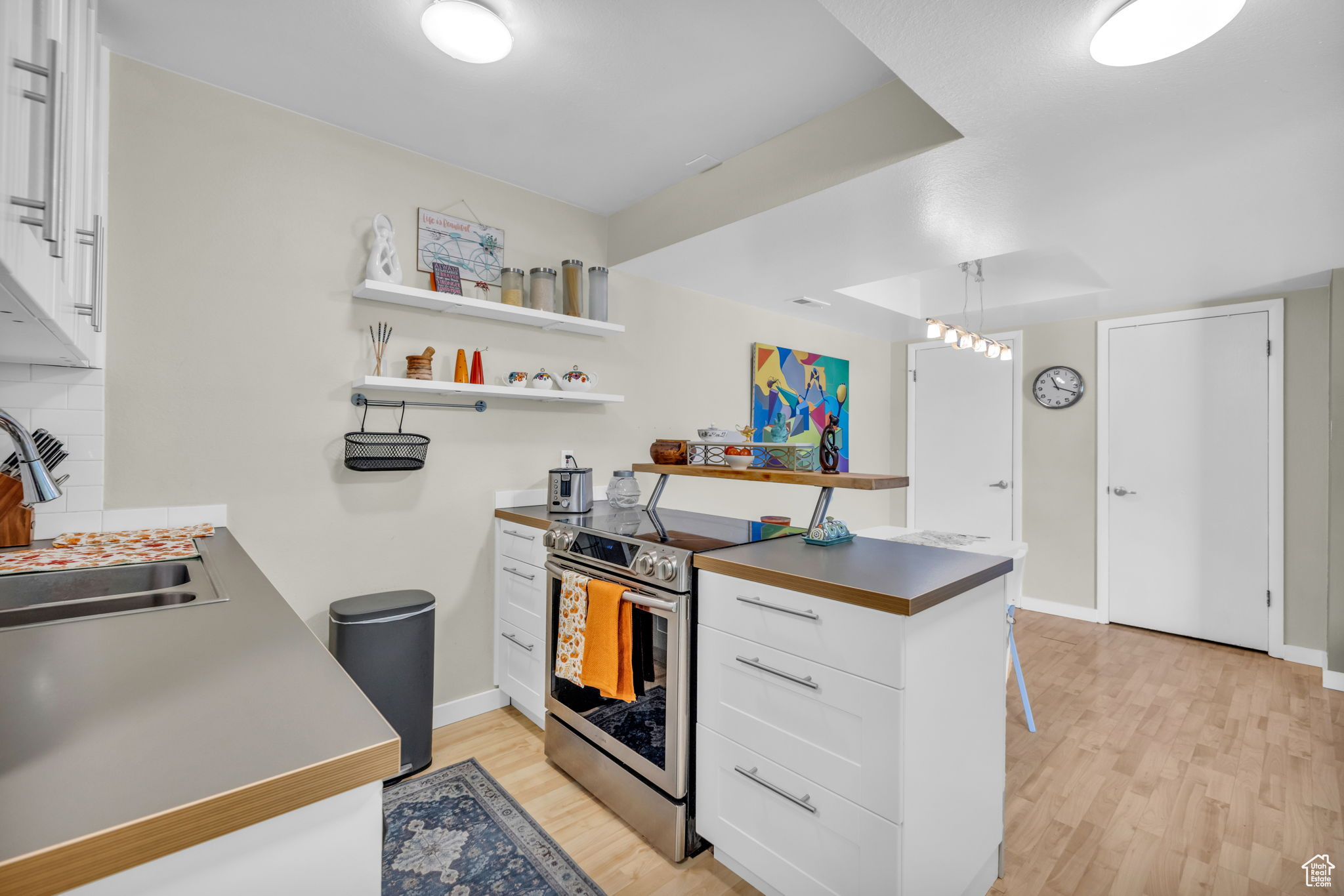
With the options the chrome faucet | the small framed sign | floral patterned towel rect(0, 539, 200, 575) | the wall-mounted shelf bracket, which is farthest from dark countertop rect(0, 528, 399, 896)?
the small framed sign

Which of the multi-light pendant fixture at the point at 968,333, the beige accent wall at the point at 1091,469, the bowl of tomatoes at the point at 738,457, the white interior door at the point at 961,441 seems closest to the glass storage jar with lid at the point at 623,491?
the bowl of tomatoes at the point at 738,457

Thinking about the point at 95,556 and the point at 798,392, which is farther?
the point at 798,392

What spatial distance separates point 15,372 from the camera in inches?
69.2

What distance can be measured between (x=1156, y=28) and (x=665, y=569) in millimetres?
1799

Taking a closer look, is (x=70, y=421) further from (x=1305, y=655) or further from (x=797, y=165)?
(x=1305, y=655)

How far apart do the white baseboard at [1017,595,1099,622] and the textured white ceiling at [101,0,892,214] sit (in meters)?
4.06

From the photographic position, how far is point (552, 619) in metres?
2.25

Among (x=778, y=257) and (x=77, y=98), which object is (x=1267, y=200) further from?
(x=77, y=98)

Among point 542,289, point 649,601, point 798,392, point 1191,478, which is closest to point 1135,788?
point 649,601

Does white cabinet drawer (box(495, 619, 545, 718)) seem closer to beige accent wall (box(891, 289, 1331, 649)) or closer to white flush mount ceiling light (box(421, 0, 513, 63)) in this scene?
white flush mount ceiling light (box(421, 0, 513, 63))

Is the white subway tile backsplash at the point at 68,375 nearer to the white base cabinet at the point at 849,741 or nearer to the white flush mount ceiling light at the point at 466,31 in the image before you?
the white flush mount ceiling light at the point at 466,31

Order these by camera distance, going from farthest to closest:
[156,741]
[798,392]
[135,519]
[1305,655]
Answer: [798,392] < [1305,655] < [135,519] < [156,741]

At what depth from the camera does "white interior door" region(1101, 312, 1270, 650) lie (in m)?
3.70

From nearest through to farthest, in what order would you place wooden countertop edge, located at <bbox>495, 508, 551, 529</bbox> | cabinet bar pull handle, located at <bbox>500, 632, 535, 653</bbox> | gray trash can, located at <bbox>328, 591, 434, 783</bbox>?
gray trash can, located at <bbox>328, 591, 434, 783</bbox> → wooden countertop edge, located at <bbox>495, 508, 551, 529</bbox> → cabinet bar pull handle, located at <bbox>500, 632, 535, 653</bbox>
